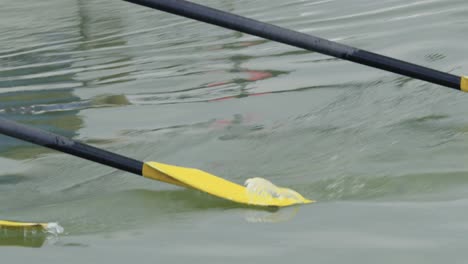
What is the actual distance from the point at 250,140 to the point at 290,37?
75 centimetres

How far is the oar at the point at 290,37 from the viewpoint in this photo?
12.3 feet

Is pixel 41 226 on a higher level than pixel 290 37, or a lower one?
lower

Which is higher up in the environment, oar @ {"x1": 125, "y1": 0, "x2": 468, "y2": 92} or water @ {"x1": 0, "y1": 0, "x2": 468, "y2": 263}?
oar @ {"x1": 125, "y1": 0, "x2": 468, "y2": 92}

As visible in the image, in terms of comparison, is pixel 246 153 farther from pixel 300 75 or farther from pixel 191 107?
pixel 300 75

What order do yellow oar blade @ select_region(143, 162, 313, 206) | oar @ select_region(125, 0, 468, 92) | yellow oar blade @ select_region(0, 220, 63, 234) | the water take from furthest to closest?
oar @ select_region(125, 0, 468, 92) → yellow oar blade @ select_region(143, 162, 313, 206) → yellow oar blade @ select_region(0, 220, 63, 234) → the water

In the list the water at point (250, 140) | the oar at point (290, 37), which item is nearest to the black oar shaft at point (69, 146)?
the water at point (250, 140)

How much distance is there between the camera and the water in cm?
317

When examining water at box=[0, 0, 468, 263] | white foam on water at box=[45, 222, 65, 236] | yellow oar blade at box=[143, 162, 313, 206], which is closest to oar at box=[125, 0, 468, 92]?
water at box=[0, 0, 468, 263]

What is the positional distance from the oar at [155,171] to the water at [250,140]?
55mm

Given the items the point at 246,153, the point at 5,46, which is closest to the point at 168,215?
the point at 246,153

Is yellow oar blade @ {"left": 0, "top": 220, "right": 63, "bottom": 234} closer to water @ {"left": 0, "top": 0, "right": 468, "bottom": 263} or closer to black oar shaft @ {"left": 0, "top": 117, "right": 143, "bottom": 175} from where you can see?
water @ {"left": 0, "top": 0, "right": 468, "bottom": 263}

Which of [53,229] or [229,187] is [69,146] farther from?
[229,187]

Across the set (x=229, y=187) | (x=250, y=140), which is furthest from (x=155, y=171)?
(x=250, y=140)

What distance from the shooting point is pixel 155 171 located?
358cm
